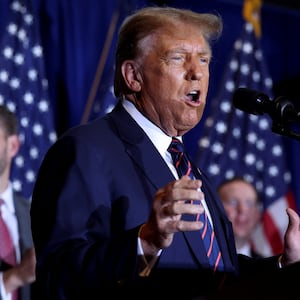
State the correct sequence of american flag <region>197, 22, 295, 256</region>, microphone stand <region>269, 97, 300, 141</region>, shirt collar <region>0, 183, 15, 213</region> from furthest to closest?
american flag <region>197, 22, 295, 256</region> → shirt collar <region>0, 183, 15, 213</region> → microphone stand <region>269, 97, 300, 141</region>

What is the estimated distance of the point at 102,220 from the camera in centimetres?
185

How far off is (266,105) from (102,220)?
54cm

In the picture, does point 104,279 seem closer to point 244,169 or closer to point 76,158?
point 76,158

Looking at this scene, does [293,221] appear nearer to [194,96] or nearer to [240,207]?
[194,96]

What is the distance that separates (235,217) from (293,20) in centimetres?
186

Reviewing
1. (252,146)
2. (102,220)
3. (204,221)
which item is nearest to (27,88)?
(252,146)

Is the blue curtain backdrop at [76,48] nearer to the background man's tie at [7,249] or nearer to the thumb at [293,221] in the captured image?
the background man's tie at [7,249]

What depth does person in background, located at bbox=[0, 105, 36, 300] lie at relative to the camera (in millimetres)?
3229

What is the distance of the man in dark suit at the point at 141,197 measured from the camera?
1674mm

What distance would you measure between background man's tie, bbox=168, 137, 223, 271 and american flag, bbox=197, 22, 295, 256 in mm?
3012

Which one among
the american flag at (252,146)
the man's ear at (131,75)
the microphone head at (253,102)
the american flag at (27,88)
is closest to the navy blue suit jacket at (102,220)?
the man's ear at (131,75)

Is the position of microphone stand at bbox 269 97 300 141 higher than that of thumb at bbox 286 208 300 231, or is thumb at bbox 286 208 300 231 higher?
microphone stand at bbox 269 97 300 141

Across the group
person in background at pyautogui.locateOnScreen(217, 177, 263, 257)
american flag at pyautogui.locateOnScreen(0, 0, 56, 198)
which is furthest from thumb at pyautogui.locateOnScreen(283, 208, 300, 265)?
Answer: american flag at pyautogui.locateOnScreen(0, 0, 56, 198)

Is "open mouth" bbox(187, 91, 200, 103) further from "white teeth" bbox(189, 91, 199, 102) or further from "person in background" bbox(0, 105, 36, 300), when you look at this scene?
"person in background" bbox(0, 105, 36, 300)
